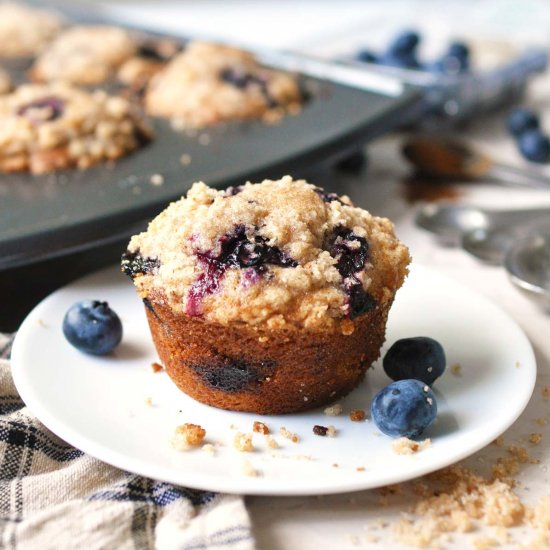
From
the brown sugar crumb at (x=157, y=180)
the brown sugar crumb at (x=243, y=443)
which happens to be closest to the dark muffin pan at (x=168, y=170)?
the brown sugar crumb at (x=157, y=180)

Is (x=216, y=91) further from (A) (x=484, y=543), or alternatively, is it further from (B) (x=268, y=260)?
(A) (x=484, y=543)

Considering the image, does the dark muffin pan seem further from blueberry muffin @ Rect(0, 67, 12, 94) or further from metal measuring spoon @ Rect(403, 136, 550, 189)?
blueberry muffin @ Rect(0, 67, 12, 94)

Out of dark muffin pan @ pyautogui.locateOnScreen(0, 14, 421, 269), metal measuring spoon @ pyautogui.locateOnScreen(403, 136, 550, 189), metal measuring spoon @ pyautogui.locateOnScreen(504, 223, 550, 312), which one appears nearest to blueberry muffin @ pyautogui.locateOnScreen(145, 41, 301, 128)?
dark muffin pan @ pyautogui.locateOnScreen(0, 14, 421, 269)

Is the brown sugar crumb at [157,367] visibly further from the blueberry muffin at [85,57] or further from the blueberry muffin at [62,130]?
the blueberry muffin at [85,57]

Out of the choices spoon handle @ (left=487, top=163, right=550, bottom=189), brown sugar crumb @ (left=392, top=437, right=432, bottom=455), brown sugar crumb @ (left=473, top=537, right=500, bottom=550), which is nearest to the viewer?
brown sugar crumb @ (left=473, top=537, right=500, bottom=550)

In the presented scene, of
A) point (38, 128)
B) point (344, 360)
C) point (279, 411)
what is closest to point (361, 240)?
point (344, 360)

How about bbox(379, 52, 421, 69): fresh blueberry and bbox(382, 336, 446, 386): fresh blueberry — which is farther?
bbox(379, 52, 421, 69): fresh blueberry
